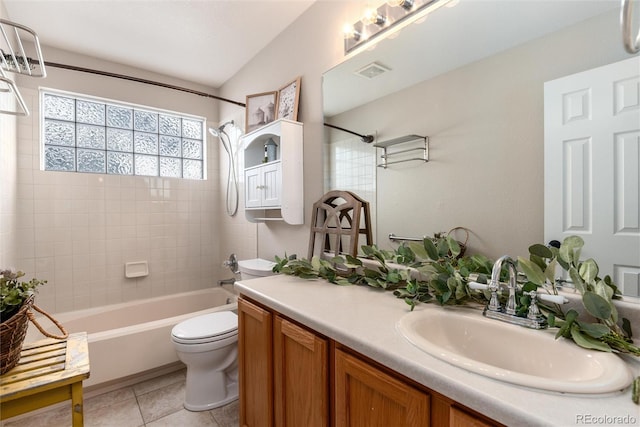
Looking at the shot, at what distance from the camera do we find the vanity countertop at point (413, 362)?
0.49 metres

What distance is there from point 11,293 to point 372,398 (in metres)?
1.08

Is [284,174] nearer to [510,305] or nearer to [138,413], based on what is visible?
[510,305]

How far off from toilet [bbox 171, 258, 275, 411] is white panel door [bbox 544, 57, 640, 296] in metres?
1.74

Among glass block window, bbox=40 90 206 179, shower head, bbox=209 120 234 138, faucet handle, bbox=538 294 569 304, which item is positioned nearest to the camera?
faucet handle, bbox=538 294 569 304

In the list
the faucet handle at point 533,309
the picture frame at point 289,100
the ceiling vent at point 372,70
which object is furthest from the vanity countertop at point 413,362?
the picture frame at point 289,100

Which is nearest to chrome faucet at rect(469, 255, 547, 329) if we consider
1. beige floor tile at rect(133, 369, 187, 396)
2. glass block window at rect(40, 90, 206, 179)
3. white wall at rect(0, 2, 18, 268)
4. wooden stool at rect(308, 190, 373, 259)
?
wooden stool at rect(308, 190, 373, 259)

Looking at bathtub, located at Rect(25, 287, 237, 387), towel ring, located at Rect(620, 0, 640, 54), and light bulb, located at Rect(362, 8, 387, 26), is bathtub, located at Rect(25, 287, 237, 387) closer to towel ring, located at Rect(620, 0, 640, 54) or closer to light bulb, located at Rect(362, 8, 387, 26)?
light bulb, located at Rect(362, 8, 387, 26)

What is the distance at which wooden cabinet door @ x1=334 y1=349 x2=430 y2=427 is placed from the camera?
2.22 ft

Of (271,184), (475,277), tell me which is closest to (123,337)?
(271,184)

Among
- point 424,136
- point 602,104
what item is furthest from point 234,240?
point 602,104

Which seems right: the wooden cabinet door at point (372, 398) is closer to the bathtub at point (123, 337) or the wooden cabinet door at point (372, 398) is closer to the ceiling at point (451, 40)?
the ceiling at point (451, 40)

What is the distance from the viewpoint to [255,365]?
1290 millimetres

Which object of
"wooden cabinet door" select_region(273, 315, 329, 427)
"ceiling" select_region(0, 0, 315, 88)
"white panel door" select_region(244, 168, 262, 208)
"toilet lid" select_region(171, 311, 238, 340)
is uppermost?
"ceiling" select_region(0, 0, 315, 88)

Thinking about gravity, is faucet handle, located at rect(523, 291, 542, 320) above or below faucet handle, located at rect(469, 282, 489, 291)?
below
